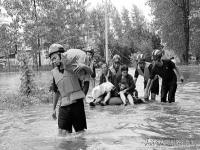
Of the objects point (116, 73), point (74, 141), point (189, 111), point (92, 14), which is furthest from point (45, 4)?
point (92, 14)

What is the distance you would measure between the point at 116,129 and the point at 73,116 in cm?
218

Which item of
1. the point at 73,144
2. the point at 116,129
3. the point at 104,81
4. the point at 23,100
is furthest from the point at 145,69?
the point at 73,144

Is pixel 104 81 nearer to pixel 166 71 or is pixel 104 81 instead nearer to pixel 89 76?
pixel 166 71

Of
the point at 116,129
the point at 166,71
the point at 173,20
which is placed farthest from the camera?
the point at 173,20

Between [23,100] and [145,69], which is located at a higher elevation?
[145,69]

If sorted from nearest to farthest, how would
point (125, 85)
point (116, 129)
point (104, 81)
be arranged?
point (116, 129), point (125, 85), point (104, 81)

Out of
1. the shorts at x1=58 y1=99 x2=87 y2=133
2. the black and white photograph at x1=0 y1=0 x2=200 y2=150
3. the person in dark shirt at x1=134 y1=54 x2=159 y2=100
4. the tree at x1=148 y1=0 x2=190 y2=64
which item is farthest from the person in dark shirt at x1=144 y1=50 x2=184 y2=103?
the tree at x1=148 y1=0 x2=190 y2=64

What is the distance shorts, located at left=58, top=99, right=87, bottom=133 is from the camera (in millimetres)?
7770

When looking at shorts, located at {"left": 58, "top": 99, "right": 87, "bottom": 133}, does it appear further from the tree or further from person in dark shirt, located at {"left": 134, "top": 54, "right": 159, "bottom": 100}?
the tree

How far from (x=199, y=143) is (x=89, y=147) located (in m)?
1.90

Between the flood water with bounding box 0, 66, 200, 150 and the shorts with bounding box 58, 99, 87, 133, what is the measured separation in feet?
0.98

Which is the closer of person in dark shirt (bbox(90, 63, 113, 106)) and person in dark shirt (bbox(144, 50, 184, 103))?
person in dark shirt (bbox(144, 50, 184, 103))

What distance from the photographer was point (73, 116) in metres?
7.81

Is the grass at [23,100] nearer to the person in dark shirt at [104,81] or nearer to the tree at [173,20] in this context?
the person in dark shirt at [104,81]
